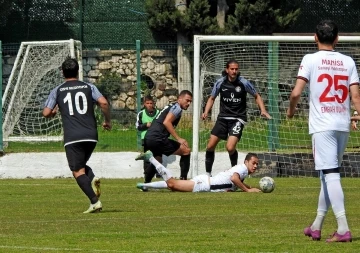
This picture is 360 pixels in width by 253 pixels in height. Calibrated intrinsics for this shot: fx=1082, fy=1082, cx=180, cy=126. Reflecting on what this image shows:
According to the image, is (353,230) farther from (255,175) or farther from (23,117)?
(23,117)

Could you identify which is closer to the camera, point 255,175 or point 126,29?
point 255,175

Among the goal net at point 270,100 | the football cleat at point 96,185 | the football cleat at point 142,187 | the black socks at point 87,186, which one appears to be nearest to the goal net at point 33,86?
the goal net at point 270,100

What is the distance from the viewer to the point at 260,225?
463 inches

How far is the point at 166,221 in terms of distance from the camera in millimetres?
12336

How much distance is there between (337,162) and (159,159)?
27.6 feet

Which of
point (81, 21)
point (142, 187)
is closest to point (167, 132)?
point (142, 187)

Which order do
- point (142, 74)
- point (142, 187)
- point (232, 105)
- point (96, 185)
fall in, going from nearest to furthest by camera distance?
point (96, 185)
point (142, 187)
point (232, 105)
point (142, 74)

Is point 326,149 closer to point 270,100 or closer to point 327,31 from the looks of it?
point 327,31

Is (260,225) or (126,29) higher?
(126,29)

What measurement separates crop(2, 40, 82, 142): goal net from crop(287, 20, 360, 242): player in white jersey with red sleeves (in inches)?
557

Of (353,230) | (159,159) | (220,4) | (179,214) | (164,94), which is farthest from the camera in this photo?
(220,4)

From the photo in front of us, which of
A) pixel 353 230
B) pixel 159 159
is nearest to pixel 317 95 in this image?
pixel 353 230

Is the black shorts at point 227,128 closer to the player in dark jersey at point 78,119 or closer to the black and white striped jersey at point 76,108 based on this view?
the player in dark jersey at point 78,119

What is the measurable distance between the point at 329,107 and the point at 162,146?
7.87 meters
